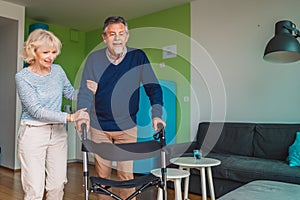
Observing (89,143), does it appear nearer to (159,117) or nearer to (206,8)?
(159,117)

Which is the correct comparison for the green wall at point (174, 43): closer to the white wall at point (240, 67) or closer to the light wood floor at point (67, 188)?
the white wall at point (240, 67)

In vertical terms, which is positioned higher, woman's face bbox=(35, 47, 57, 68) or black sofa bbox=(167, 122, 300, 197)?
woman's face bbox=(35, 47, 57, 68)

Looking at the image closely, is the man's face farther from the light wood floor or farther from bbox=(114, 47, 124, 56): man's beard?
the light wood floor

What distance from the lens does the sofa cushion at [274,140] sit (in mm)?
2888

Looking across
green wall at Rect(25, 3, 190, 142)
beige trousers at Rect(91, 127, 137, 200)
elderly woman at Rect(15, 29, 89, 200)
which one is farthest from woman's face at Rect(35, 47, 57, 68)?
green wall at Rect(25, 3, 190, 142)

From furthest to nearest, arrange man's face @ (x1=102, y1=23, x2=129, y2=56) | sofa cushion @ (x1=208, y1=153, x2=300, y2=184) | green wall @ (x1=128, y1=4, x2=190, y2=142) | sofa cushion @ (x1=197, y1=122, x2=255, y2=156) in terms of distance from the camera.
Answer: green wall @ (x1=128, y1=4, x2=190, y2=142) → sofa cushion @ (x1=197, y1=122, x2=255, y2=156) → sofa cushion @ (x1=208, y1=153, x2=300, y2=184) → man's face @ (x1=102, y1=23, x2=129, y2=56)

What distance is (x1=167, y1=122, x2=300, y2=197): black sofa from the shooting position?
252 centimetres

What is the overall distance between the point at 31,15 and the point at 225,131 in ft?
12.1

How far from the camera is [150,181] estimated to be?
1.56m

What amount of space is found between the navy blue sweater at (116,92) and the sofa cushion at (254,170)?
1.38 meters

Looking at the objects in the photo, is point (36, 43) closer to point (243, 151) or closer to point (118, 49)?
point (118, 49)

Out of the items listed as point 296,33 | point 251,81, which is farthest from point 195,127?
point 296,33

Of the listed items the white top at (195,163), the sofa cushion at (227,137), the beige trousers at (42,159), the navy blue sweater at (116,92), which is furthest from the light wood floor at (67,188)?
the beige trousers at (42,159)

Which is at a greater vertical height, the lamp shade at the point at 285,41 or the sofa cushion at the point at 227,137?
the lamp shade at the point at 285,41
